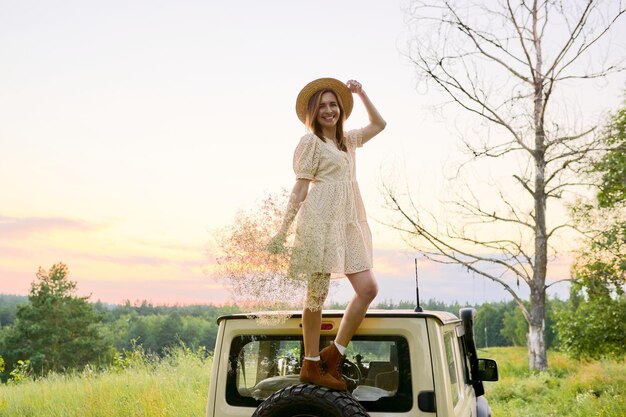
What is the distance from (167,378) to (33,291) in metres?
38.5

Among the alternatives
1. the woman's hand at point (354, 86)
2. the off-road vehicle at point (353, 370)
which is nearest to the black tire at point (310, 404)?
the off-road vehicle at point (353, 370)

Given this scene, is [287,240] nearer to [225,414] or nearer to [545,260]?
[225,414]

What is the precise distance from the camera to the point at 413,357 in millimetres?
3043

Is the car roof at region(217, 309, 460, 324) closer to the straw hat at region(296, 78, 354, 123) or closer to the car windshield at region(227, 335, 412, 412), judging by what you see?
the car windshield at region(227, 335, 412, 412)

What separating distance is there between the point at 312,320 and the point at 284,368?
0.47 metres

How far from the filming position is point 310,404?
283 centimetres

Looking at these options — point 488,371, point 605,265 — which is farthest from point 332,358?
point 605,265

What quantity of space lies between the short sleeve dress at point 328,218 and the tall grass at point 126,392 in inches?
222

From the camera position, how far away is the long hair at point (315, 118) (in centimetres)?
373

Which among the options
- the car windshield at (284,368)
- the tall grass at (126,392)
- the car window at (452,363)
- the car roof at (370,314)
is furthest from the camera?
the tall grass at (126,392)

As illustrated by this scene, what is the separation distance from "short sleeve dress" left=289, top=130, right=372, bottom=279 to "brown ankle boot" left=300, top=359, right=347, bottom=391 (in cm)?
45

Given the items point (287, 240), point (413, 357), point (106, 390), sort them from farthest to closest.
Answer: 1. point (106, 390)
2. point (287, 240)
3. point (413, 357)

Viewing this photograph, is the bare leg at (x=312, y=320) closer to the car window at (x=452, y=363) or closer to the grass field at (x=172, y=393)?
the car window at (x=452, y=363)

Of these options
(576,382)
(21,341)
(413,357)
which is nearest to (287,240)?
(413,357)
